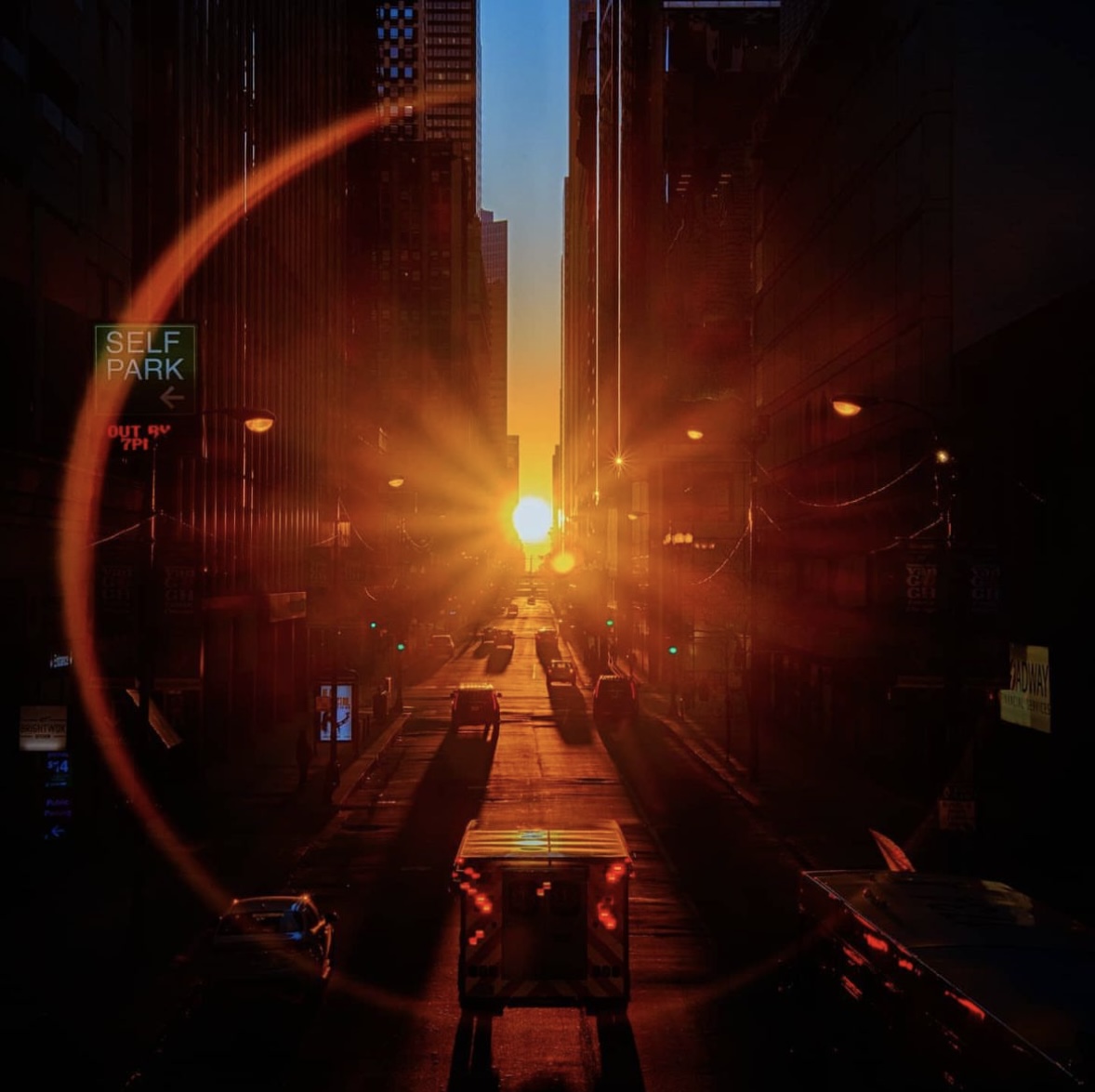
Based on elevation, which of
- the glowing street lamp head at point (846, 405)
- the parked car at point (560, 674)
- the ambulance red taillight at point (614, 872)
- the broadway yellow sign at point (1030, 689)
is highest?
the glowing street lamp head at point (846, 405)

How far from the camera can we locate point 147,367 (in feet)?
98.0

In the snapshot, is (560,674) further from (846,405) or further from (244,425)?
(846,405)

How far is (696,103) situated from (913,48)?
5854cm

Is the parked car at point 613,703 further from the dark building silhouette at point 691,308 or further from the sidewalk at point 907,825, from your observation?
the dark building silhouette at point 691,308

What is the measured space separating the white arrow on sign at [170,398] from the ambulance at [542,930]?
57.9ft

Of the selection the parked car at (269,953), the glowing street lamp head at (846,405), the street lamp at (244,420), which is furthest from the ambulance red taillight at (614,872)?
the street lamp at (244,420)

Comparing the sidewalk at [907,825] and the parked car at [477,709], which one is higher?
the parked car at [477,709]

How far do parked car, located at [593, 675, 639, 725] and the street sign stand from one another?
3163cm

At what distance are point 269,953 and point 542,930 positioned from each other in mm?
3692

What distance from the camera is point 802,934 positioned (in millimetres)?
15680

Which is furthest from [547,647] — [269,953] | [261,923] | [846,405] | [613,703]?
[269,953]

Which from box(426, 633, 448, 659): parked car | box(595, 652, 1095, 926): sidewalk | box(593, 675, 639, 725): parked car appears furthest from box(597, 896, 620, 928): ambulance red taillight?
box(426, 633, 448, 659): parked car

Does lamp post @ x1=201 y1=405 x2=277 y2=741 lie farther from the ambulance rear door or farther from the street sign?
the ambulance rear door

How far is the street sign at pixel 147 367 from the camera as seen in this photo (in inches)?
1158
